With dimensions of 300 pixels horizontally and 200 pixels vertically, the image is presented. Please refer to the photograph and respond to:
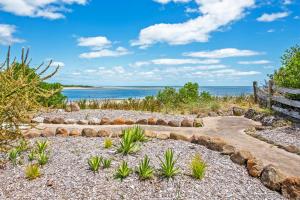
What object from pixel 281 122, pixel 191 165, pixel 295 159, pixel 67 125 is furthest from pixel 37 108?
pixel 281 122

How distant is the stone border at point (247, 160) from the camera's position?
669 centimetres

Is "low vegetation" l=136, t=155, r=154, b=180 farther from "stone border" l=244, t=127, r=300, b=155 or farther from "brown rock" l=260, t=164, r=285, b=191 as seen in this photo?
"stone border" l=244, t=127, r=300, b=155

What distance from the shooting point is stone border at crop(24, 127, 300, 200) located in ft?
21.9

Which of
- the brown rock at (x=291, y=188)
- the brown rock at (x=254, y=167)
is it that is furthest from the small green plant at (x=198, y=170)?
the brown rock at (x=291, y=188)

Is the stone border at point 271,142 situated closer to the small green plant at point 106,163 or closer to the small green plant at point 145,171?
the small green plant at point 145,171

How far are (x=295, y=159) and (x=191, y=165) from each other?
2.73 m

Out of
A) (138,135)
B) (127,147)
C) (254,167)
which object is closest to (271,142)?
(254,167)

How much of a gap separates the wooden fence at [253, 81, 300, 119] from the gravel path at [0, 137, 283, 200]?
6179 mm

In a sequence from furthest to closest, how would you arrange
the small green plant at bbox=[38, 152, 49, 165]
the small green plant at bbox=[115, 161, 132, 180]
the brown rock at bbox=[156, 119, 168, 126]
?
the brown rock at bbox=[156, 119, 168, 126]
the small green plant at bbox=[38, 152, 49, 165]
the small green plant at bbox=[115, 161, 132, 180]

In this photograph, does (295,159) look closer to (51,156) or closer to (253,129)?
(253,129)

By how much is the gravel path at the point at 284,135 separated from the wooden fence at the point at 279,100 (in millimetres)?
1706

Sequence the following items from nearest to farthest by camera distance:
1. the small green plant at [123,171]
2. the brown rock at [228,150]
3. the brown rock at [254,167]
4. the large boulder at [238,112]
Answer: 1. the small green plant at [123,171]
2. the brown rock at [254,167]
3. the brown rock at [228,150]
4. the large boulder at [238,112]

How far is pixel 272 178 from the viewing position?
6.89 m

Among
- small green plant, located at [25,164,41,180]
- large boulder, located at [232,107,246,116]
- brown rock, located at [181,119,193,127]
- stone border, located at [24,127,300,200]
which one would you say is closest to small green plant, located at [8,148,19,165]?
small green plant, located at [25,164,41,180]
